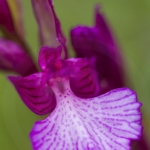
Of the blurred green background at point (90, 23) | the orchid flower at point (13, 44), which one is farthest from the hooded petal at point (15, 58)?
the blurred green background at point (90, 23)

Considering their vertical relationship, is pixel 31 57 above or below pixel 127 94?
above

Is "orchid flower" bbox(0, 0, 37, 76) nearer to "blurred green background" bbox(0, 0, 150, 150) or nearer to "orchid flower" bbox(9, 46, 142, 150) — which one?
"orchid flower" bbox(9, 46, 142, 150)

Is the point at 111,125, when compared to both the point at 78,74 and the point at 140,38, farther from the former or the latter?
the point at 140,38

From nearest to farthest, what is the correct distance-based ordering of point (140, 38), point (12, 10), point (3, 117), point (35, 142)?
point (35, 142), point (12, 10), point (3, 117), point (140, 38)

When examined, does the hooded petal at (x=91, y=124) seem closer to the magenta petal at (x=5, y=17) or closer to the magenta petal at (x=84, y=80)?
→ the magenta petal at (x=84, y=80)

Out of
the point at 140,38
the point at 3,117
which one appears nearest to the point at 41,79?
the point at 3,117

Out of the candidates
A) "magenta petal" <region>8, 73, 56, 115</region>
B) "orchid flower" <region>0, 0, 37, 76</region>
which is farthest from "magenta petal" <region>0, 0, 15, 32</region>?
"magenta petal" <region>8, 73, 56, 115</region>
